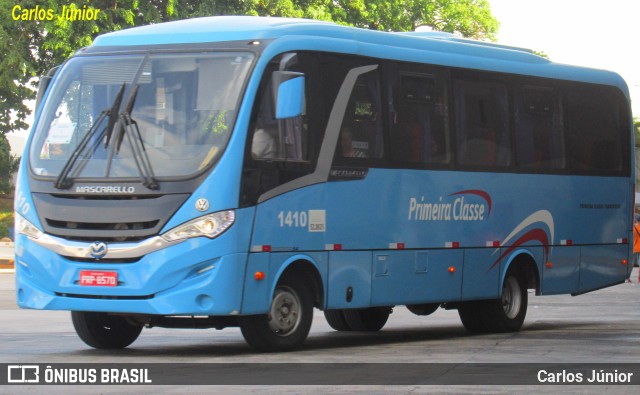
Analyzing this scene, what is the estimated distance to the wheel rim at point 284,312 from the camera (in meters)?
15.1

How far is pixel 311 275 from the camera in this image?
51.3ft

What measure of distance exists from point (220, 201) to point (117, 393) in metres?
3.40

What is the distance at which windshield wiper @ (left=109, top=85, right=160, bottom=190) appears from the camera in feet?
47.3

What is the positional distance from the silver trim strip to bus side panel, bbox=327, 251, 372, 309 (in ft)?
7.12

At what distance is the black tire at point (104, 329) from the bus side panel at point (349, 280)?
2.11 m

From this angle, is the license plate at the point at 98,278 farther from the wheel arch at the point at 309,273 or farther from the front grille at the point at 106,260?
the wheel arch at the point at 309,273

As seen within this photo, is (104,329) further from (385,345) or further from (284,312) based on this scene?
(385,345)

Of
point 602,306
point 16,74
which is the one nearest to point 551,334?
point 602,306

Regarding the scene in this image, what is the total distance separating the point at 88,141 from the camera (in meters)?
15.0

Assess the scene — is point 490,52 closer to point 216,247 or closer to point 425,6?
point 216,247

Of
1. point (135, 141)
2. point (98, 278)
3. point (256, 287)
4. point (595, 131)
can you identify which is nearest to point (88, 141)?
point (135, 141)

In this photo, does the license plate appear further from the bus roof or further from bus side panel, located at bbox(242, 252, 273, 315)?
the bus roof

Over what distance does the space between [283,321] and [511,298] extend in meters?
5.05

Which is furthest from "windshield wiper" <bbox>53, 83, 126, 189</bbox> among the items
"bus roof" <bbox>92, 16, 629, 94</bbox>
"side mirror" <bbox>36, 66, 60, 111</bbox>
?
"side mirror" <bbox>36, 66, 60, 111</bbox>
